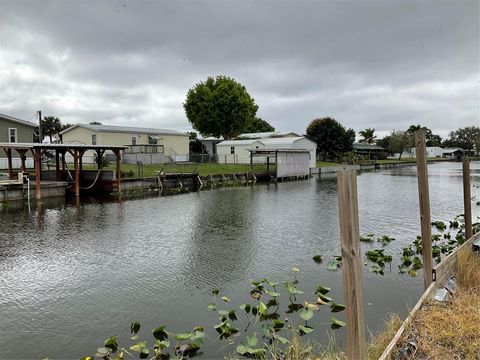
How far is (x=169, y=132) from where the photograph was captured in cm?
4975

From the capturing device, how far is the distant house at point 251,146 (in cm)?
5047

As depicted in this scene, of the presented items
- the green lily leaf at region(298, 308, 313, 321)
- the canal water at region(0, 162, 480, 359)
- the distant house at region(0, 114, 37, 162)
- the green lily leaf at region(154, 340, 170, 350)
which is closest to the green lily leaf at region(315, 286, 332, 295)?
the canal water at region(0, 162, 480, 359)

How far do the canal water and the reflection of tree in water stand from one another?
0.04 meters

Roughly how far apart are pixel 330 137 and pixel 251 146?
21420mm

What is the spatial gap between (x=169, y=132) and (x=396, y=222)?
3745 centimetres

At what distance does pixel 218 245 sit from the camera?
40.7 ft

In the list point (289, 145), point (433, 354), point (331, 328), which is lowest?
point (331, 328)

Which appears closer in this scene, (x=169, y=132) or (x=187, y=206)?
(x=187, y=206)

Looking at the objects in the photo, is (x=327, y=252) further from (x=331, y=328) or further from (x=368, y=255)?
(x=331, y=328)

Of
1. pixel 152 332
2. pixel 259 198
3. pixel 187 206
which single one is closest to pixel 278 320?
pixel 152 332

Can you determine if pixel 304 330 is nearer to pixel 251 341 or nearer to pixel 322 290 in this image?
pixel 251 341

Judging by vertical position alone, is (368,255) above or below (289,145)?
below

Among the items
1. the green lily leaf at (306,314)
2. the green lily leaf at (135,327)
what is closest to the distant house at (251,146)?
the green lily leaf at (306,314)

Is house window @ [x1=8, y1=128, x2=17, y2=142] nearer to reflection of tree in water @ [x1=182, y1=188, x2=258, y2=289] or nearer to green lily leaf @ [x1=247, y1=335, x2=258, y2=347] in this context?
reflection of tree in water @ [x1=182, y1=188, x2=258, y2=289]
